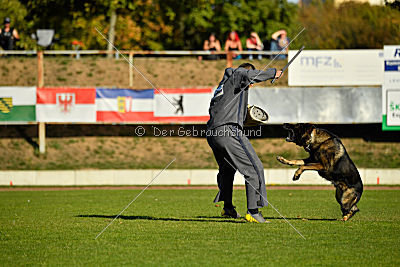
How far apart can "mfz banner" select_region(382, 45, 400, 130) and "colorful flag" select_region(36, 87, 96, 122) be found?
1048 cm

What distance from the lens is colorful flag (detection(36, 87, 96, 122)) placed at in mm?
24594

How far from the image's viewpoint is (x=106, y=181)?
23.5 metres

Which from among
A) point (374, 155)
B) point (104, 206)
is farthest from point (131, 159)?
point (104, 206)

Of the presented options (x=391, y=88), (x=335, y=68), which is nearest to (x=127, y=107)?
(x=335, y=68)

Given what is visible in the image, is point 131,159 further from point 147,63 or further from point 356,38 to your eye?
point 356,38

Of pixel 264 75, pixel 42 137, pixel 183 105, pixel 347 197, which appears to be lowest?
pixel 42 137

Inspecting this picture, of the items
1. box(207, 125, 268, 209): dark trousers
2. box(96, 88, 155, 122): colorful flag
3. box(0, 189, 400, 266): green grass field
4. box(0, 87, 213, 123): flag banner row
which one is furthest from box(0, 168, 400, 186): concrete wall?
box(207, 125, 268, 209): dark trousers

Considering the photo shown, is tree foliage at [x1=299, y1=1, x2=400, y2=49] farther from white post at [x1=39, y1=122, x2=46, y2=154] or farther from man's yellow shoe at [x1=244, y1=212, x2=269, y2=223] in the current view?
man's yellow shoe at [x1=244, y1=212, x2=269, y2=223]

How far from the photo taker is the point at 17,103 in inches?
969

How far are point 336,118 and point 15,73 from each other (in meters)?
13.4

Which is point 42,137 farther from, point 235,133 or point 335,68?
point 235,133

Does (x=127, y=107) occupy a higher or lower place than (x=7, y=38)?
lower

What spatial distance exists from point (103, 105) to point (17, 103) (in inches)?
123

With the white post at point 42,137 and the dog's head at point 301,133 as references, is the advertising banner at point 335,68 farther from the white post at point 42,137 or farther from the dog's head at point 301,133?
the dog's head at point 301,133
